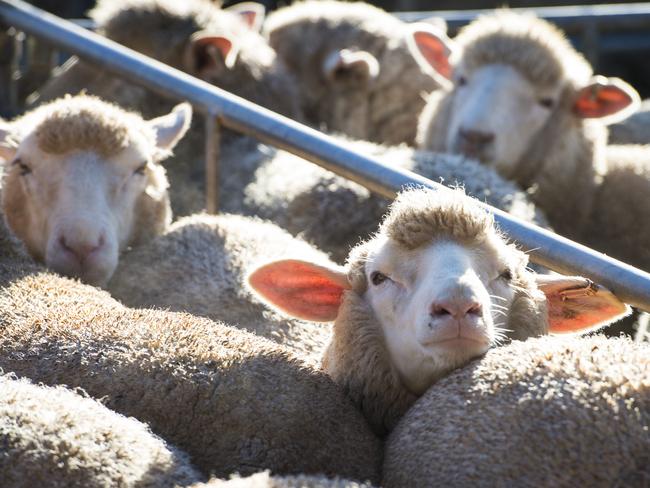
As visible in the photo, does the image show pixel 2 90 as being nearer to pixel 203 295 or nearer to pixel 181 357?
pixel 203 295

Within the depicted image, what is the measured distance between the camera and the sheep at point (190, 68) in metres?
Result: 6.50

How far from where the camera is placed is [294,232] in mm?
5512

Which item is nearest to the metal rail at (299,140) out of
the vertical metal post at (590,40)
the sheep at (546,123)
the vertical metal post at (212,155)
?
the vertical metal post at (212,155)

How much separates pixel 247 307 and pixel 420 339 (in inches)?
52.0

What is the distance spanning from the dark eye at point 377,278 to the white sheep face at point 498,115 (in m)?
2.84

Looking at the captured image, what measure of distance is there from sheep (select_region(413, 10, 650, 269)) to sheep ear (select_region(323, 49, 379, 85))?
3.57ft

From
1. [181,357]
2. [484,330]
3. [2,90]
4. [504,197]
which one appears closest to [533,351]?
[484,330]

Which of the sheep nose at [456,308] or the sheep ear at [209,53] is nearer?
the sheep nose at [456,308]

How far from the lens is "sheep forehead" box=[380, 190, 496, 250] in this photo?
127 inches

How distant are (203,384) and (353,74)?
5.14m

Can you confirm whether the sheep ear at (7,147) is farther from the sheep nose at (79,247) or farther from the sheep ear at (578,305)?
the sheep ear at (578,305)

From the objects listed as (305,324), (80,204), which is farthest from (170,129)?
(305,324)

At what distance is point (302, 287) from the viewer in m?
3.57

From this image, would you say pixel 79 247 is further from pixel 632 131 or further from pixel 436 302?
pixel 632 131
